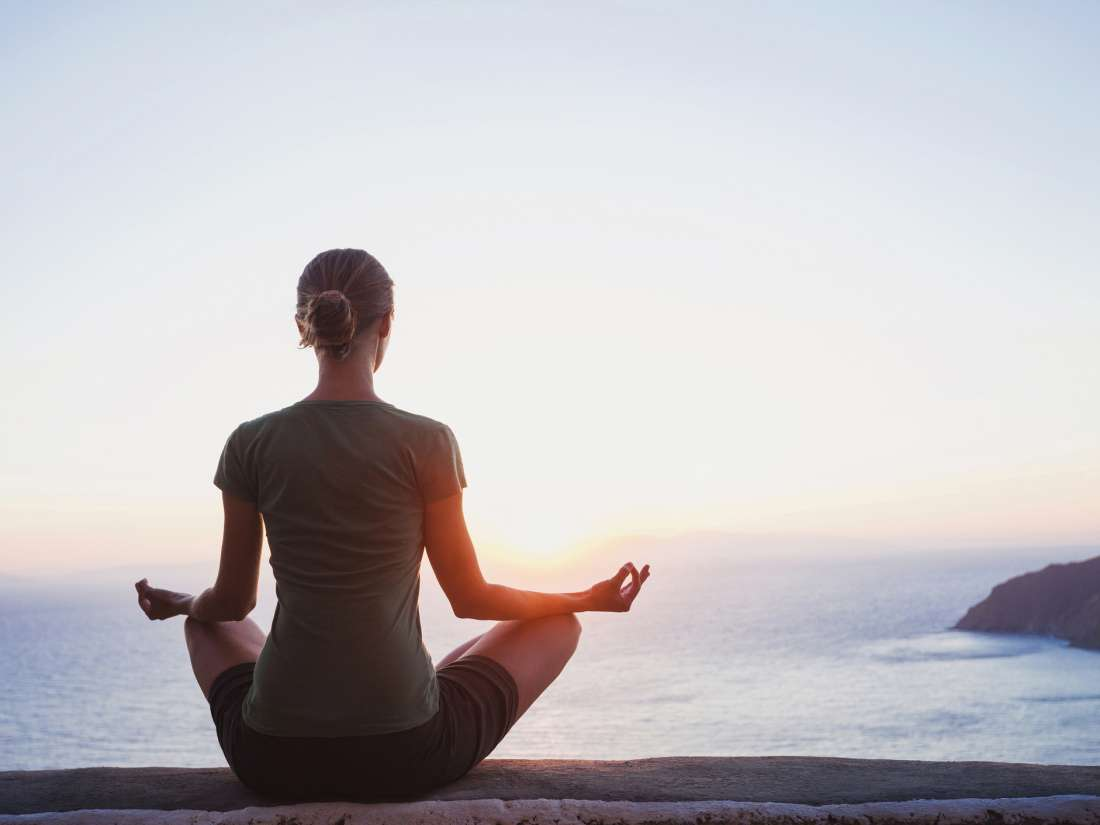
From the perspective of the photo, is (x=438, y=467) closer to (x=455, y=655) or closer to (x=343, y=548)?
(x=343, y=548)

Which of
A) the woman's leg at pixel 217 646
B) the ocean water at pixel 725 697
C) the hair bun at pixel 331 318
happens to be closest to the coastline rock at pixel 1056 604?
the ocean water at pixel 725 697

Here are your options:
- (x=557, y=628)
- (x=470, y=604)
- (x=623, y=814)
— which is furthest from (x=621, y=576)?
(x=623, y=814)

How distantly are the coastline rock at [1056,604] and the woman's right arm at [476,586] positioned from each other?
7900cm

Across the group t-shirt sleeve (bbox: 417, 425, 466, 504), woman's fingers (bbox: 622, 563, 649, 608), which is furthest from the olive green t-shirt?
woman's fingers (bbox: 622, 563, 649, 608)

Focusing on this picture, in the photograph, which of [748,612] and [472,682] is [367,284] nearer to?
[472,682]

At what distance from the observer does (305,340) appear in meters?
2.46

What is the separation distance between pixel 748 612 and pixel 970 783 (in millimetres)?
141646

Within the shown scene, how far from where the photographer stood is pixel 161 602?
287 cm

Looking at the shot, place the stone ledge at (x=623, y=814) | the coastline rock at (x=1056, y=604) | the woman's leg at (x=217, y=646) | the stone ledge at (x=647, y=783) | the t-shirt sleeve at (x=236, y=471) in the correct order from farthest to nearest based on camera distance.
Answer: the coastline rock at (x=1056, y=604) → the woman's leg at (x=217, y=646) → the stone ledge at (x=647, y=783) → the t-shirt sleeve at (x=236, y=471) → the stone ledge at (x=623, y=814)

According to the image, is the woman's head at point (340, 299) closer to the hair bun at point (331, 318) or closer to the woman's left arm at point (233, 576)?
the hair bun at point (331, 318)

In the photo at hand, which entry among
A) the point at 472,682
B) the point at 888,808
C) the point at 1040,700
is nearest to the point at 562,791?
the point at 472,682

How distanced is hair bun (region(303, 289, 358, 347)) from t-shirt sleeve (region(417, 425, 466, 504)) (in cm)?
35

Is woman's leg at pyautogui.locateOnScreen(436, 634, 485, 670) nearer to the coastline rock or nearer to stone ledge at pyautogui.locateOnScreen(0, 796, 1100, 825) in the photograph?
stone ledge at pyautogui.locateOnScreen(0, 796, 1100, 825)

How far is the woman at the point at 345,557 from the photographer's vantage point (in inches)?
92.7
